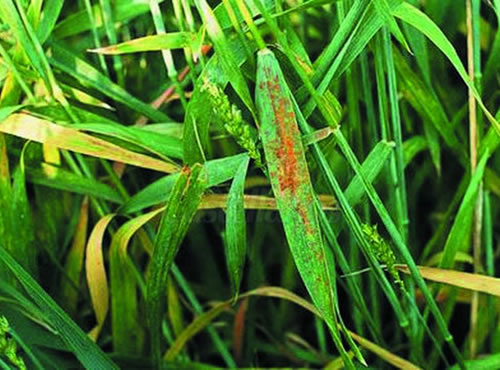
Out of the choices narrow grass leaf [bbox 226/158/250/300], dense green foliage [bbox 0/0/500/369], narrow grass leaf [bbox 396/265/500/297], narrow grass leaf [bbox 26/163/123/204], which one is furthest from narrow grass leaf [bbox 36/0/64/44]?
narrow grass leaf [bbox 396/265/500/297]

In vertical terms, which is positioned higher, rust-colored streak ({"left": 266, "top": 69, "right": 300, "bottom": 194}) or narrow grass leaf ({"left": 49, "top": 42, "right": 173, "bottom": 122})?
narrow grass leaf ({"left": 49, "top": 42, "right": 173, "bottom": 122})

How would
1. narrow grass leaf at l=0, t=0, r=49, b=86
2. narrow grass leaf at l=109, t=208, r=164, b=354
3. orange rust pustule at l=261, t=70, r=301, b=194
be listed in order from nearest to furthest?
orange rust pustule at l=261, t=70, r=301, b=194 < narrow grass leaf at l=0, t=0, r=49, b=86 < narrow grass leaf at l=109, t=208, r=164, b=354

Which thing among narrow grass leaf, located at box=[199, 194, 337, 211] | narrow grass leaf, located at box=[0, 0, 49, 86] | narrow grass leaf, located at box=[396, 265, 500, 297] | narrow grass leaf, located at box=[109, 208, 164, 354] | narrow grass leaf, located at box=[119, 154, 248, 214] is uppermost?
narrow grass leaf, located at box=[0, 0, 49, 86]

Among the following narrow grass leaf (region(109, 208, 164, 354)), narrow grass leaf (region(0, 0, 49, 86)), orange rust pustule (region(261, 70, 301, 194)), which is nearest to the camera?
orange rust pustule (region(261, 70, 301, 194))

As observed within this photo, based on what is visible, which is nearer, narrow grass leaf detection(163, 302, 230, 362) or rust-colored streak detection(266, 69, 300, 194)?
rust-colored streak detection(266, 69, 300, 194)

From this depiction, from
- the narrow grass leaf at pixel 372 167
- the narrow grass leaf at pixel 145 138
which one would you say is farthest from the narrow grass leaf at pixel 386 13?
the narrow grass leaf at pixel 145 138

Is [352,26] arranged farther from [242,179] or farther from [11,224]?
[11,224]

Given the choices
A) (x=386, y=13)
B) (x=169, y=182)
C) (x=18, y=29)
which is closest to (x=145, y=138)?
(x=169, y=182)

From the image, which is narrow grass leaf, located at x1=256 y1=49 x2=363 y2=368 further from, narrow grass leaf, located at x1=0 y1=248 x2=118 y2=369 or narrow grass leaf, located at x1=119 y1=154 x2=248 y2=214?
narrow grass leaf, located at x1=0 y1=248 x2=118 y2=369
